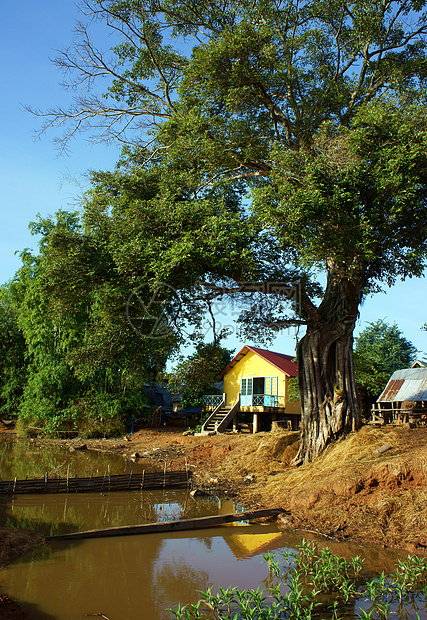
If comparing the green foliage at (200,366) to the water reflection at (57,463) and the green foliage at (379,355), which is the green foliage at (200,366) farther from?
the green foliage at (379,355)

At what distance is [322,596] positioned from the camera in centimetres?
589

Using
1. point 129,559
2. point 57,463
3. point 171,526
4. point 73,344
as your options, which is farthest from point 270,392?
point 129,559

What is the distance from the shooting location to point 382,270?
1327 cm

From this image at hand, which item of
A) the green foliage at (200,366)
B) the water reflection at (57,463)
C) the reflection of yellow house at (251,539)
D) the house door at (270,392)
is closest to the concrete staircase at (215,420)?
the house door at (270,392)

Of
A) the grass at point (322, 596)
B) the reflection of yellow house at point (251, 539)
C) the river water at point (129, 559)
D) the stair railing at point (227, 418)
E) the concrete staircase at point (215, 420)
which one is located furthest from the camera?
the concrete staircase at point (215, 420)

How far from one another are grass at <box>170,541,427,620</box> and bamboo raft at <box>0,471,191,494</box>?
7.08 m

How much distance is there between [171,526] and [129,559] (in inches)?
65.5

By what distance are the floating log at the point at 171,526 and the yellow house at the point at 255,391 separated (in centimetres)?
1512

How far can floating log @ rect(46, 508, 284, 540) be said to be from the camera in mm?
8117

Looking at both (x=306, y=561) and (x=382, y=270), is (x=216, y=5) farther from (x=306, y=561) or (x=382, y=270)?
(x=306, y=561)

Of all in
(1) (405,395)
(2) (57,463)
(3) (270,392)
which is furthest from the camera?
(3) (270,392)

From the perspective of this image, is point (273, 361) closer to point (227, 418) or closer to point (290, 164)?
point (227, 418)

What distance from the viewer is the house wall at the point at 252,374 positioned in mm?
27844

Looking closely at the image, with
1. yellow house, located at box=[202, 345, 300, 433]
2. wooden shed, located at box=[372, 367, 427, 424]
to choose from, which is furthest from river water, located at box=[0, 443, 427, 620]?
wooden shed, located at box=[372, 367, 427, 424]
